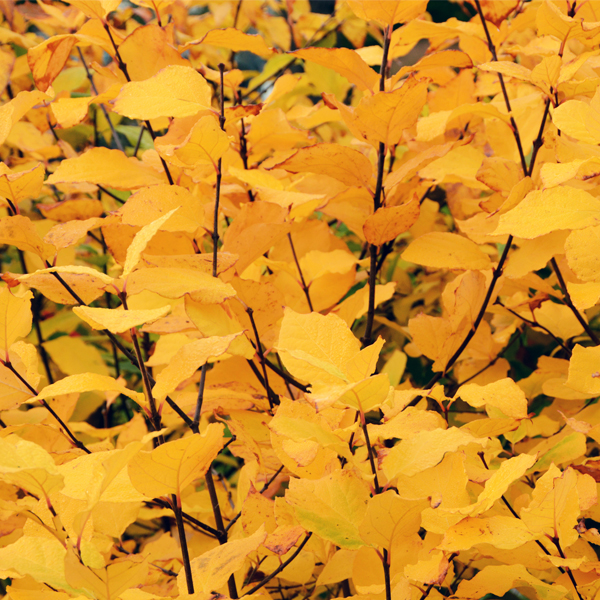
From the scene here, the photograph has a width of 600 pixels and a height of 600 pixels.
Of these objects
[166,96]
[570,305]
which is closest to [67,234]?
[166,96]

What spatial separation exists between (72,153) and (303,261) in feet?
1.88

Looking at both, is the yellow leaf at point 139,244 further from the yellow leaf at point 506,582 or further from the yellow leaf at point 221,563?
the yellow leaf at point 506,582

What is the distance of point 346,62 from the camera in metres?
0.66

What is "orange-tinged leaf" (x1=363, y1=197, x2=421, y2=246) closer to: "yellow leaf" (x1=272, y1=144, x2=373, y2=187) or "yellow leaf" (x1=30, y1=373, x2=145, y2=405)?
"yellow leaf" (x1=272, y1=144, x2=373, y2=187)

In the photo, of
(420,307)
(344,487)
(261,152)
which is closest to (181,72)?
(261,152)

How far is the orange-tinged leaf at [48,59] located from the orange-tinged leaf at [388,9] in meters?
0.33

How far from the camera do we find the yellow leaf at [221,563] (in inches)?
17.1

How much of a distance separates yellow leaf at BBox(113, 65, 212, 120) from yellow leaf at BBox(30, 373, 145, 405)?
24cm

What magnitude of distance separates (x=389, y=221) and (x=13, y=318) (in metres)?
0.40

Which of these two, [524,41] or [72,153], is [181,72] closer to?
[72,153]

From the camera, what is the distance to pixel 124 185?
26.7 inches

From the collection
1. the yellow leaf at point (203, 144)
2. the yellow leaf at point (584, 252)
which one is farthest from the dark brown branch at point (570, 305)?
the yellow leaf at point (203, 144)

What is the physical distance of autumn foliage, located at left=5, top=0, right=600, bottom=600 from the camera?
43cm

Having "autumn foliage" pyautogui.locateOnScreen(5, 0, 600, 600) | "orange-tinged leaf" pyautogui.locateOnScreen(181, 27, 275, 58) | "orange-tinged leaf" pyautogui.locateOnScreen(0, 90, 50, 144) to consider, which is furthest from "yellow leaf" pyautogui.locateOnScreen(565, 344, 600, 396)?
"orange-tinged leaf" pyautogui.locateOnScreen(0, 90, 50, 144)
